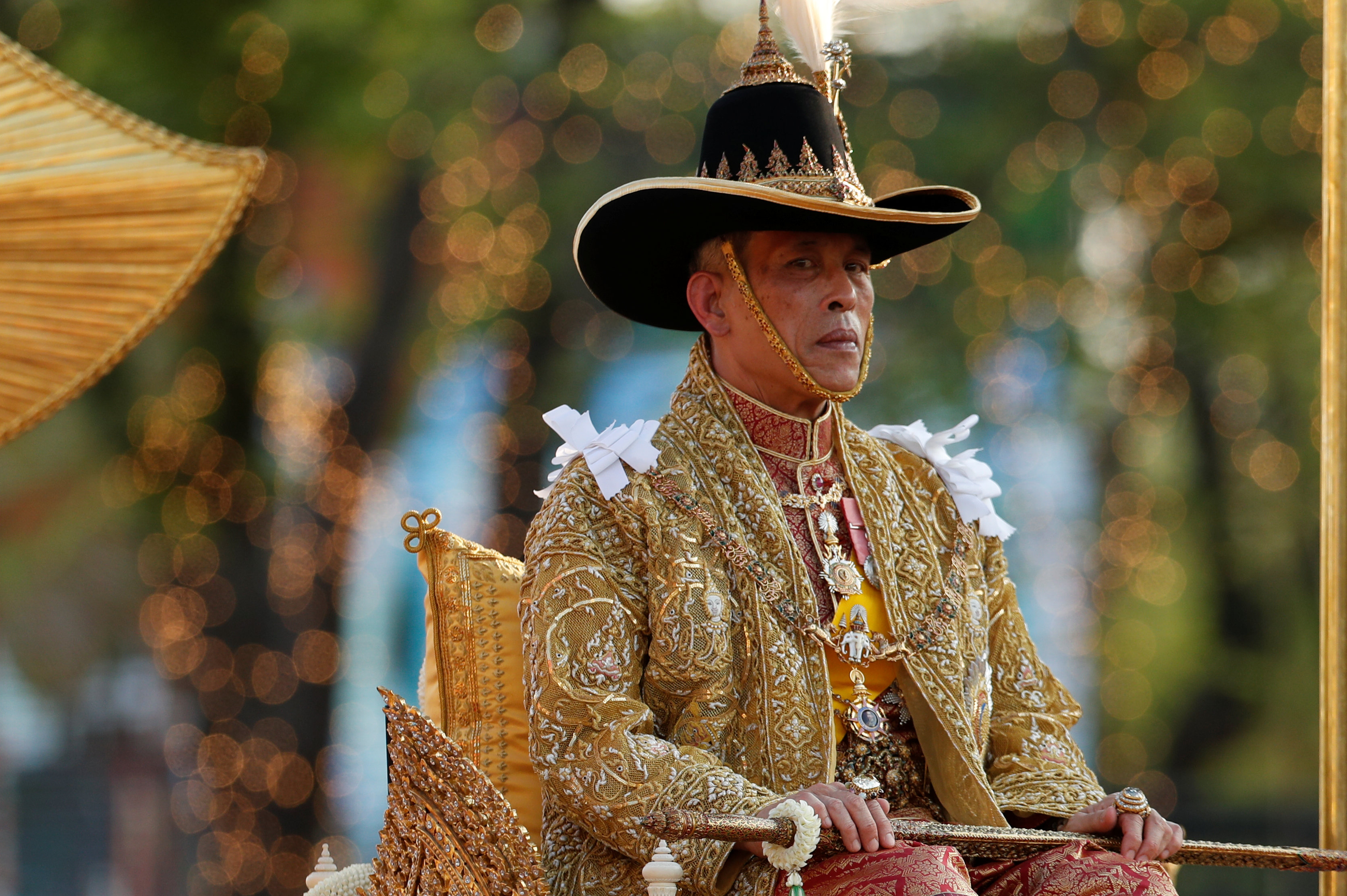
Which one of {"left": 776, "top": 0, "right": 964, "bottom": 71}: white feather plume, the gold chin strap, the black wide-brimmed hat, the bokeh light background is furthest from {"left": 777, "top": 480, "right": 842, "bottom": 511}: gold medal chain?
the bokeh light background

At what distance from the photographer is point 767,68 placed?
9.05 feet

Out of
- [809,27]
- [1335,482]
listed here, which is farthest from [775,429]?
[1335,482]

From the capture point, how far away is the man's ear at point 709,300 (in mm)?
2783

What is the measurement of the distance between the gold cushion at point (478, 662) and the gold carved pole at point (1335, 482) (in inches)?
57.8

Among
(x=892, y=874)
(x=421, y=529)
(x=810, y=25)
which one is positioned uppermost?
(x=810, y=25)

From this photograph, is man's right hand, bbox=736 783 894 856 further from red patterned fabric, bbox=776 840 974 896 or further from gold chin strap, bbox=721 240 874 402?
gold chin strap, bbox=721 240 874 402

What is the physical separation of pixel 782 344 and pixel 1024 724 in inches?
33.0

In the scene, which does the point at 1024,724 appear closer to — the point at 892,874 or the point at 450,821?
the point at 892,874

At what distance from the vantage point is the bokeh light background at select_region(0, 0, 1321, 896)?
6641mm

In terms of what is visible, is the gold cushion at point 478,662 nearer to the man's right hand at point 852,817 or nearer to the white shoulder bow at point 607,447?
the white shoulder bow at point 607,447

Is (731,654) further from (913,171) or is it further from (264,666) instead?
(913,171)

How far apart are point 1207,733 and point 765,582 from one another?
18.7 feet

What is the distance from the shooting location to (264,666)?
6.50 m

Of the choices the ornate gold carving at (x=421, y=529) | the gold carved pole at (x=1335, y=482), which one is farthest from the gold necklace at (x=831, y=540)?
the gold carved pole at (x=1335, y=482)
